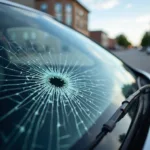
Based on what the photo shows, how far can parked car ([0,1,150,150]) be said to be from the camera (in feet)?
2.40

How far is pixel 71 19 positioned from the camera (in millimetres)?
46031

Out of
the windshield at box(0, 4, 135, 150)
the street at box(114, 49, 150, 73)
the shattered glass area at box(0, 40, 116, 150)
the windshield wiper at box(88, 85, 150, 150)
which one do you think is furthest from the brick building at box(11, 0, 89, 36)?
the windshield wiper at box(88, 85, 150, 150)

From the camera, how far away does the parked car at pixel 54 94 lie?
73cm

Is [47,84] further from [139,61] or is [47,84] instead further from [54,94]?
[139,61]

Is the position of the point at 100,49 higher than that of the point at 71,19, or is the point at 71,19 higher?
the point at 71,19

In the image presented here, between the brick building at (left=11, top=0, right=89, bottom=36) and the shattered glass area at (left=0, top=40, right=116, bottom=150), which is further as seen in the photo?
the brick building at (left=11, top=0, right=89, bottom=36)

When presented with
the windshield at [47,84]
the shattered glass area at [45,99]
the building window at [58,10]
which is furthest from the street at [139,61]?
the building window at [58,10]

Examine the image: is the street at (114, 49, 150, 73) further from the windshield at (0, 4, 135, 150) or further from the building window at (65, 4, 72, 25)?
the building window at (65, 4, 72, 25)

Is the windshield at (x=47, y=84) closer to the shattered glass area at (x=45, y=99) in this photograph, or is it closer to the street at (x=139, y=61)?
the shattered glass area at (x=45, y=99)

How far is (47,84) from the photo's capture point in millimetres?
975

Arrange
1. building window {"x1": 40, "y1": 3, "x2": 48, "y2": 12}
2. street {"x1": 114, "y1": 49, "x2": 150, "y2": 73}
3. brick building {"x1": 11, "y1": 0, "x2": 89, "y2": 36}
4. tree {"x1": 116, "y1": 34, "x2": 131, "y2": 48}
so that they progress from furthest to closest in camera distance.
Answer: tree {"x1": 116, "y1": 34, "x2": 131, "y2": 48} → building window {"x1": 40, "y1": 3, "x2": 48, "y2": 12} → brick building {"x1": 11, "y1": 0, "x2": 89, "y2": 36} → street {"x1": 114, "y1": 49, "x2": 150, "y2": 73}

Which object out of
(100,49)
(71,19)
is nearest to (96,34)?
(71,19)

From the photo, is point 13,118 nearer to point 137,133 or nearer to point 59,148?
point 59,148

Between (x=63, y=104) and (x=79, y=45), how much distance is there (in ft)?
2.39
